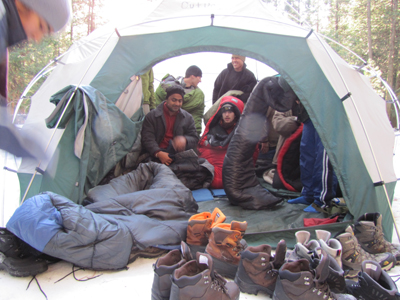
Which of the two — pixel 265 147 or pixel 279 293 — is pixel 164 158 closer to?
pixel 265 147

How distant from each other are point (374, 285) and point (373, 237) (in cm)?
56

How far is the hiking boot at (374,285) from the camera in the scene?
1.27m

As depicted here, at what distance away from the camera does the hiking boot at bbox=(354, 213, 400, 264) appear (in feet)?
5.88

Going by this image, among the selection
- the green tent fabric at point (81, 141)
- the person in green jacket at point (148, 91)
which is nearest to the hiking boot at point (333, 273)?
the green tent fabric at point (81, 141)

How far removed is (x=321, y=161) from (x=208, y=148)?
4.15ft

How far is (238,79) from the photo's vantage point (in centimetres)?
399

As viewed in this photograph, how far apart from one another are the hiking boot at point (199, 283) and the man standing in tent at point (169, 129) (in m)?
1.78

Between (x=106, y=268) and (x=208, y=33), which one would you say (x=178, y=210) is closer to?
(x=106, y=268)

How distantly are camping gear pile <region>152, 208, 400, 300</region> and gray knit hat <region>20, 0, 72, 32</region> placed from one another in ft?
3.26

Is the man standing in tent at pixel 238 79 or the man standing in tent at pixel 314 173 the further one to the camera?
the man standing in tent at pixel 238 79

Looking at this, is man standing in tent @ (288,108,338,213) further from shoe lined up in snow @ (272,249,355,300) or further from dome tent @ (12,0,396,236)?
shoe lined up in snow @ (272,249,355,300)

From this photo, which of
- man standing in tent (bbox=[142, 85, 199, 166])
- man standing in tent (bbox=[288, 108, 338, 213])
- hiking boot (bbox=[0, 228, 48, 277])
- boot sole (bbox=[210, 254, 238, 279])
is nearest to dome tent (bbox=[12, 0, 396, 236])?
man standing in tent (bbox=[288, 108, 338, 213])

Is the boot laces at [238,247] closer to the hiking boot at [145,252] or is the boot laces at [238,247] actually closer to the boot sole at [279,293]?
the boot sole at [279,293]

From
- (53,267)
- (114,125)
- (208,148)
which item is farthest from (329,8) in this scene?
(53,267)
